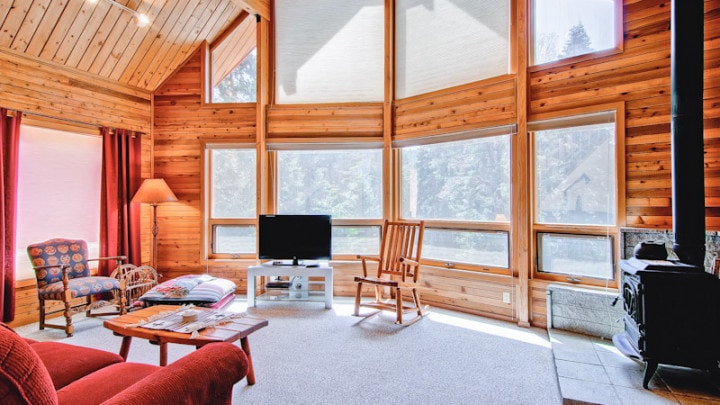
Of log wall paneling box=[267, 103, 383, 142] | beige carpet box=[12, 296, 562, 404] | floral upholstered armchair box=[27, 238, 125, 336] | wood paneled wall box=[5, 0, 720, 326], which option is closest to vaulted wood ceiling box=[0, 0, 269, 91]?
wood paneled wall box=[5, 0, 720, 326]

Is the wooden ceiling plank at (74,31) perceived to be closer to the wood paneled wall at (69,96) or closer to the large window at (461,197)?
the wood paneled wall at (69,96)

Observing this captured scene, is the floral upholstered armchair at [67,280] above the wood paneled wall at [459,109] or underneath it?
underneath

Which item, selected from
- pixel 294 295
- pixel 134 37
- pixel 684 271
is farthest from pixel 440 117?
pixel 134 37

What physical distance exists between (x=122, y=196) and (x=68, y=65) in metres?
1.58

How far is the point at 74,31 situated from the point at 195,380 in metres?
4.37

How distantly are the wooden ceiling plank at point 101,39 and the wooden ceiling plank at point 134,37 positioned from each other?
146 millimetres

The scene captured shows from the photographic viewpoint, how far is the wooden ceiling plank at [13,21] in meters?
3.44

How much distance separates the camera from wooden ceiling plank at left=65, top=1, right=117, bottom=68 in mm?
3912

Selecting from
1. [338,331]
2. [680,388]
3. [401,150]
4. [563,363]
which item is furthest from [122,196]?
[680,388]

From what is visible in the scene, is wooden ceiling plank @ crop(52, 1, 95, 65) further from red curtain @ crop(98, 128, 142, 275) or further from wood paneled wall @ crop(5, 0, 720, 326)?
red curtain @ crop(98, 128, 142, 275)

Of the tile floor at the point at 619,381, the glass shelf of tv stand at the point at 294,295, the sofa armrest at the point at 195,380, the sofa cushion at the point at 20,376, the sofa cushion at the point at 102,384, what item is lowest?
the tile floor at the point at 619,381

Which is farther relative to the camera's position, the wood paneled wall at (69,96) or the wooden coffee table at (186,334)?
the wood paneled wall at (69,96)

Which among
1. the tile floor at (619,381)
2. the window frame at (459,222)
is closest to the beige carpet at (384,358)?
the tile floor at (619,381)

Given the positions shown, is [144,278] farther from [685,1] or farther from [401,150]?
[685,1]
